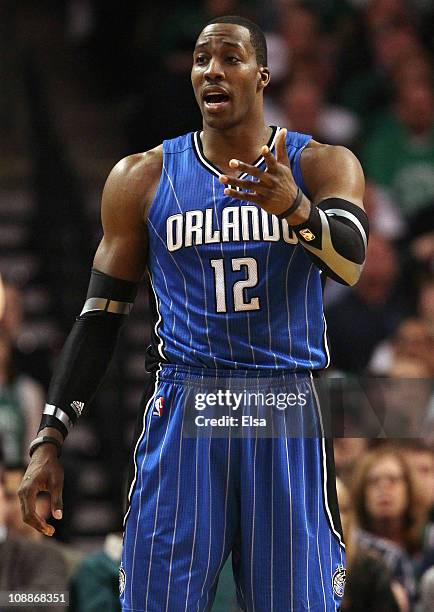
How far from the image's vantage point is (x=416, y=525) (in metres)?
5.89

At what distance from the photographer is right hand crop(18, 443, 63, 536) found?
11.9ft

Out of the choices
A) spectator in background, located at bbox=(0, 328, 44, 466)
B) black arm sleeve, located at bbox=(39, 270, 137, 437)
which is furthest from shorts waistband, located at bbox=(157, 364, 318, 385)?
spectator in background, located at bbox=(0, 328, 44, 466)

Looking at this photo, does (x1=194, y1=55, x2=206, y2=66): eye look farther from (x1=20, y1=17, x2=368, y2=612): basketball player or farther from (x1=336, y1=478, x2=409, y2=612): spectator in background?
(x1=336, y1=478, x2=409, y2=612): spectator in background

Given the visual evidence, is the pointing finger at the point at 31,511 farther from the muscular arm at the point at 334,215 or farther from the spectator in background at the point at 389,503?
the spectator in background at the point at 389,503

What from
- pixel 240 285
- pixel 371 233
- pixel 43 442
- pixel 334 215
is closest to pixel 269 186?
pixel 334 215

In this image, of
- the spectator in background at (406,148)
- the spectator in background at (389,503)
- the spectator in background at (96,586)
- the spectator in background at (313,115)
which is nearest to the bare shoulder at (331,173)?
the spectator in background at (96,586)

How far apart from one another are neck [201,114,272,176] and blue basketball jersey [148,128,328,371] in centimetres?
10

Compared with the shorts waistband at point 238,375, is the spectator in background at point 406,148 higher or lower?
higher

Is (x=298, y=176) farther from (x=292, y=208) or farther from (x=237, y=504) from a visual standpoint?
(x=237, y=504)

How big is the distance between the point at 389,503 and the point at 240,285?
2477 mm

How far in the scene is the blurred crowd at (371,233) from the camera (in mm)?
5508

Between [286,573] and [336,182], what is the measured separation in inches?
42.6

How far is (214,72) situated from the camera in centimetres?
372

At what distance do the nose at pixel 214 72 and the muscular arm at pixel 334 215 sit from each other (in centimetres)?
33
